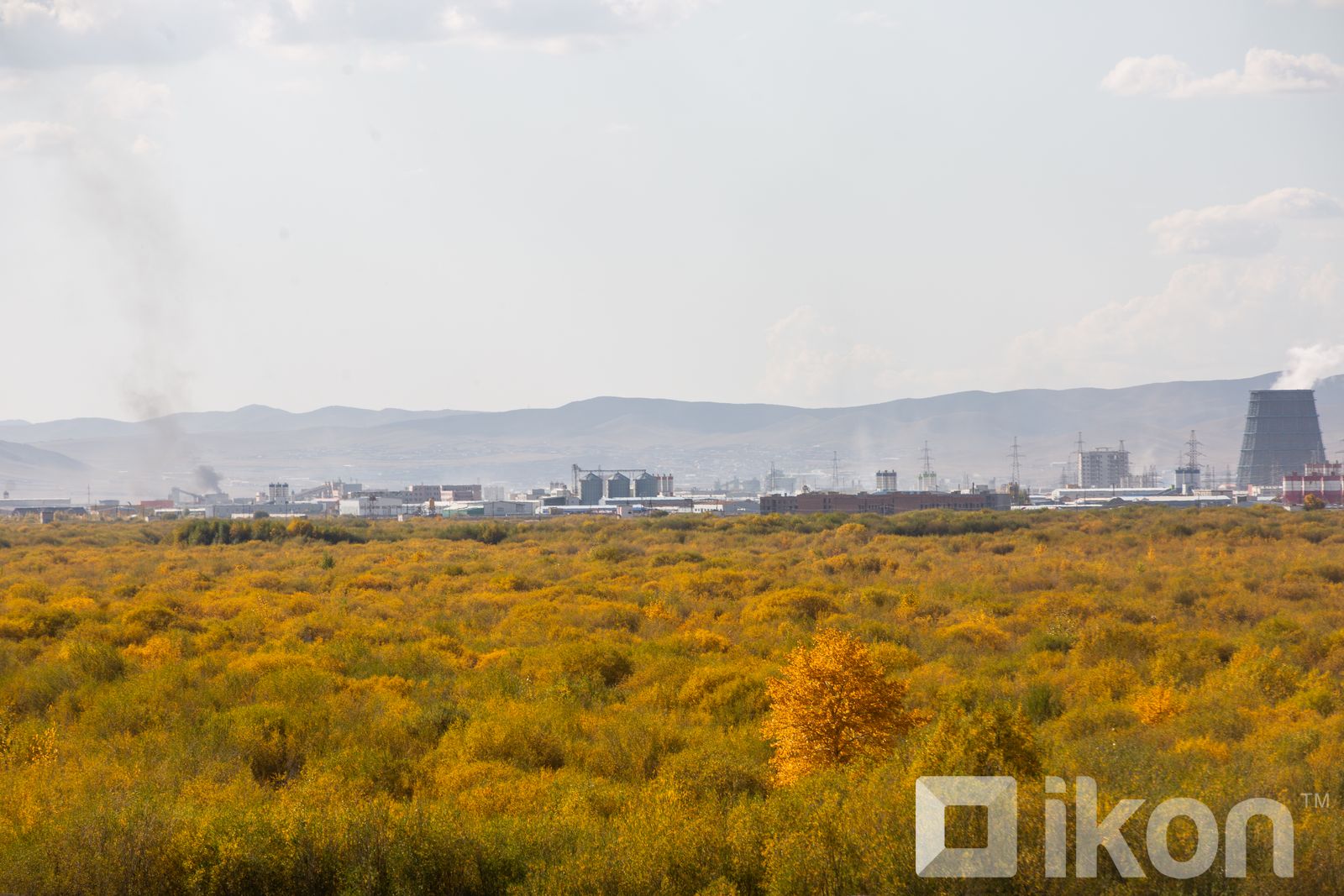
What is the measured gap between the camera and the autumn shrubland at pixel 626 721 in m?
9.34

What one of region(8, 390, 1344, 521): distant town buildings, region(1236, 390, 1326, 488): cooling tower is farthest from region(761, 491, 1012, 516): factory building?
region(1236, 390, 1326, 488): cooling tower

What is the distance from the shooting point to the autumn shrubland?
9.34 metres

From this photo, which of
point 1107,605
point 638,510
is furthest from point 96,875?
point 638,510

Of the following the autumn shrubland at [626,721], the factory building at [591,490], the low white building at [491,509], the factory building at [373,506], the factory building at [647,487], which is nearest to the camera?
the autumn shrubland at [626,721]

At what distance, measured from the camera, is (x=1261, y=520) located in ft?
188

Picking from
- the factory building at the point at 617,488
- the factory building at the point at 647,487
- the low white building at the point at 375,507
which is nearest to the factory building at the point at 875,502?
the low white building at the point at 375,507

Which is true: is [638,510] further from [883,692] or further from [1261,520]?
[883,692]

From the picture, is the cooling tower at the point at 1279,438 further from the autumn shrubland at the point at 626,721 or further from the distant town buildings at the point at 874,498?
the autumn shrubland at the point at 626,721

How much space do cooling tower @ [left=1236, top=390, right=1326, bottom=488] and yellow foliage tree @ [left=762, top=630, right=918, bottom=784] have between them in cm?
18303

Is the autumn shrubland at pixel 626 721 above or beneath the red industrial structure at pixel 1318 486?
beneath

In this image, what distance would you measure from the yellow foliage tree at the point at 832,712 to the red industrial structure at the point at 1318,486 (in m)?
110

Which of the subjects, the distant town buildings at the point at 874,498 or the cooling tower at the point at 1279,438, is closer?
the distant town buildings at the point at 874,498

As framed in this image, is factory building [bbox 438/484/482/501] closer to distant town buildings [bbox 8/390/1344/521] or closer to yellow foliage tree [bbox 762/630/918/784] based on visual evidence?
distant town buildings [bbox 8/390/1344/521]

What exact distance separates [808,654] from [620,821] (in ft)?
12.6
